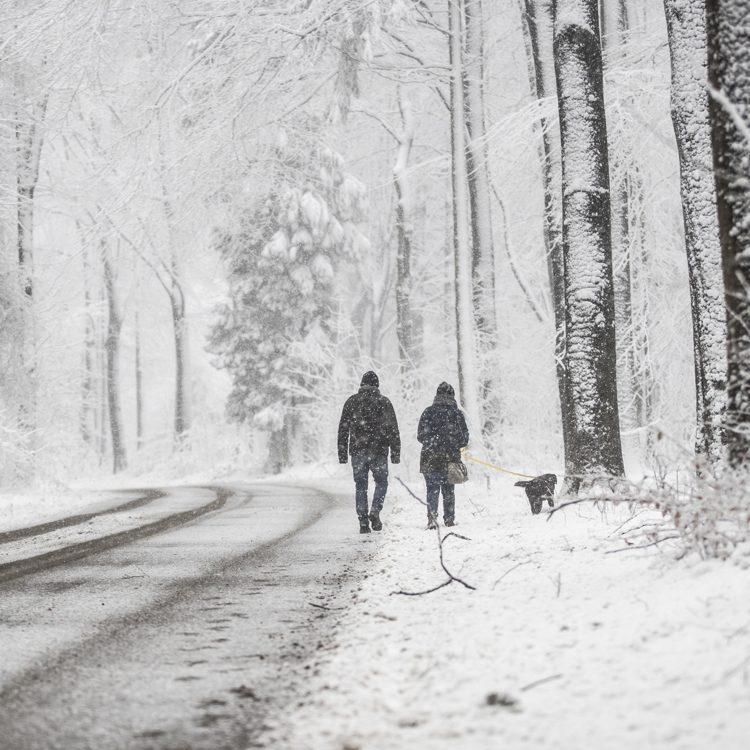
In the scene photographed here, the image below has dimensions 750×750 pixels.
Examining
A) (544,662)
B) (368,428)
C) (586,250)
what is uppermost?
(586,250)

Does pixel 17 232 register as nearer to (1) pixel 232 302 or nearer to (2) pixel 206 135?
(2) pixel 206 135

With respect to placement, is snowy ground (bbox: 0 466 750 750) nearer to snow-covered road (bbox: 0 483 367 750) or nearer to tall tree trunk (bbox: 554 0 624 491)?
snow-covered road (bbox: 0 483 367 750)

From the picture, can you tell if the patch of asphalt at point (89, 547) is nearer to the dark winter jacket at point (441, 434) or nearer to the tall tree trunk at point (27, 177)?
the dark winter jacket at point (441, 434)

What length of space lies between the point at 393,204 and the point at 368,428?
21489mm

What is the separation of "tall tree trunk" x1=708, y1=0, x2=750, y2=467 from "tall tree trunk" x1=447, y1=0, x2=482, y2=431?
1085cm

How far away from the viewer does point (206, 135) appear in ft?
47.2

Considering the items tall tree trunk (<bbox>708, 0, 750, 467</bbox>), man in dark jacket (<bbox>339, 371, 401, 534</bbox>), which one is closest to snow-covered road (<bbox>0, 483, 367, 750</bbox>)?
man in dark jacket (<bbox>339, 371, 401, 534</bbox>)

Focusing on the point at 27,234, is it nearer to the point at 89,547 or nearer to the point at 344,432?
the point at 89,547

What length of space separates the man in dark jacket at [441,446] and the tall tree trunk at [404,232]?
36.5 ft

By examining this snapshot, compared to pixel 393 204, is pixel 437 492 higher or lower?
lower

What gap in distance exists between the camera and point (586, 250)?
9445 millimetres

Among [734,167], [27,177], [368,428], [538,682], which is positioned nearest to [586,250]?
[368,428]

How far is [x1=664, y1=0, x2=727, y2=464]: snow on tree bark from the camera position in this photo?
21.2ft

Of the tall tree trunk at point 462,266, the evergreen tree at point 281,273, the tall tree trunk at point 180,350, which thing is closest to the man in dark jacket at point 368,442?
the tall tree trunk at point 462,266
